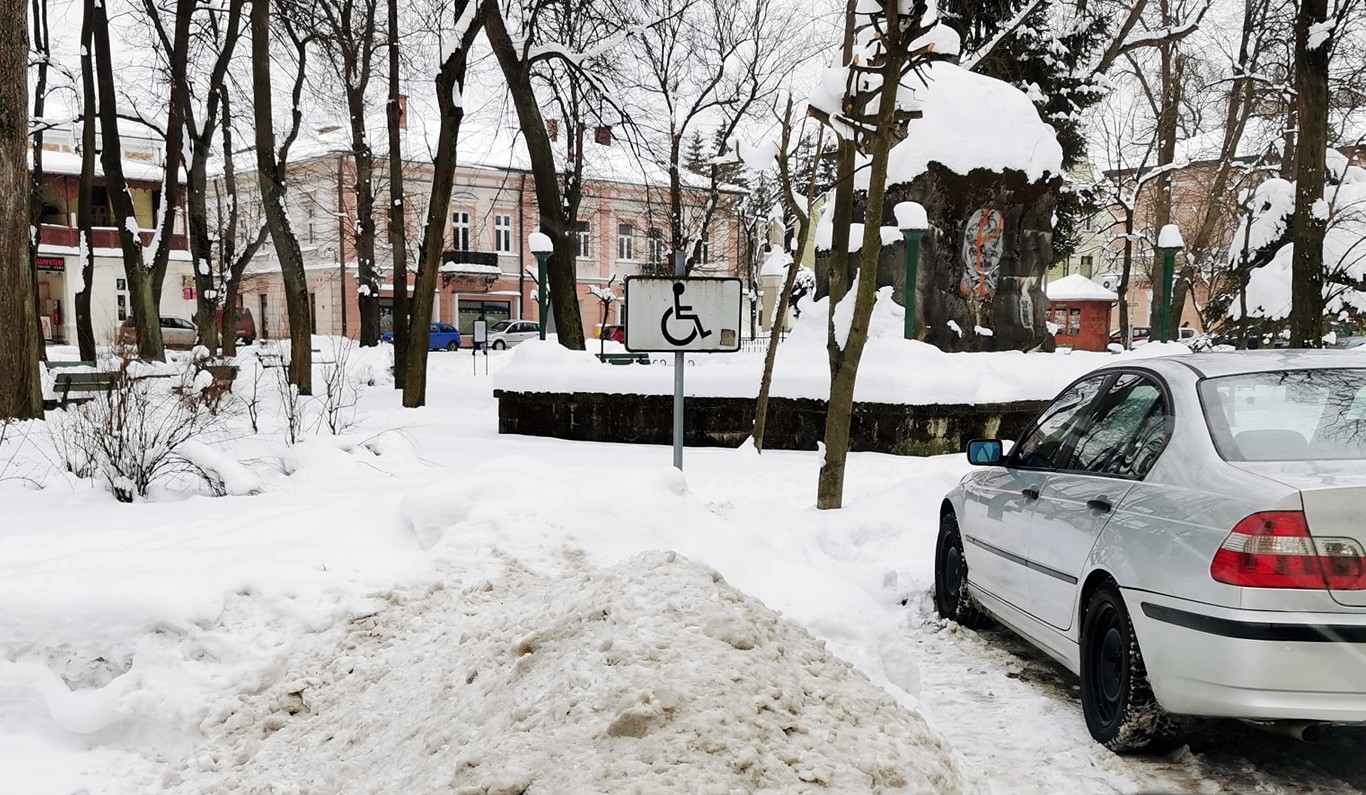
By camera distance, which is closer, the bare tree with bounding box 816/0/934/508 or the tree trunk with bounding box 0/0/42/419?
the bare tree with bounding box 816/0/934/508

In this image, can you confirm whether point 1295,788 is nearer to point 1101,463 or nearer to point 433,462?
point 1101,463

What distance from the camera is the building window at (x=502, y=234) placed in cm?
5456

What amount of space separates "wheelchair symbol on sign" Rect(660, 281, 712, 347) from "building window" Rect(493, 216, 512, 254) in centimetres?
4885

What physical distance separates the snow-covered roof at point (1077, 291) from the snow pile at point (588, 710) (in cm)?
4231

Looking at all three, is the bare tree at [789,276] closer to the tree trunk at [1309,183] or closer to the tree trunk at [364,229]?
the tree trunk at [1309,183]

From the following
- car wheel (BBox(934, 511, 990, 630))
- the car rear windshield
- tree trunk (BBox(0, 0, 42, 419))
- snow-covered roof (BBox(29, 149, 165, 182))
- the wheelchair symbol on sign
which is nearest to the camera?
the car rear windshield

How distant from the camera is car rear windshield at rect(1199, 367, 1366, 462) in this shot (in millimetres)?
3541

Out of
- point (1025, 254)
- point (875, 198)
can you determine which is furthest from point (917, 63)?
point (1025, 254)

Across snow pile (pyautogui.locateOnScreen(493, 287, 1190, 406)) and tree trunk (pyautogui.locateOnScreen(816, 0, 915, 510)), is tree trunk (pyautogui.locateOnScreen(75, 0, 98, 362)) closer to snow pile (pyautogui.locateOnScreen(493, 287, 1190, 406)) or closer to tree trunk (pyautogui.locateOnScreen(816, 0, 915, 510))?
snow pile (pyautogui.locateOnScreen(493, 287, 1190, 406))

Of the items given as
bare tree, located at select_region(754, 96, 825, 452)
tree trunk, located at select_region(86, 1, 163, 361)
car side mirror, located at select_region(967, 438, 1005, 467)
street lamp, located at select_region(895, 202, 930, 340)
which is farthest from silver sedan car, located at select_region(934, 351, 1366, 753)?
tree trunk, located at select_region(86, 1, 163, 361)

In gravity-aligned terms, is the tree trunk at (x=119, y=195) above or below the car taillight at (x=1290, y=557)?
above

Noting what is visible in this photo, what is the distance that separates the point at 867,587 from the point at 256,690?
365cm

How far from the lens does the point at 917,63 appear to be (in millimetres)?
7594

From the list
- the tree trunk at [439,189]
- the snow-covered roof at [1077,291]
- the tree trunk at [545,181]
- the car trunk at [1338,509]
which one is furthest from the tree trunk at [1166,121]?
the car trunk at [1338,509]
